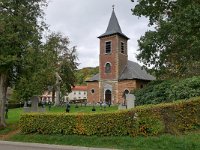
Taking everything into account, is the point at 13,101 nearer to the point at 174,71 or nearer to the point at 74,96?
the point at 174,71

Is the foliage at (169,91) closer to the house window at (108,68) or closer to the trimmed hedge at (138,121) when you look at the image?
the trimmed hedge at (138,121)

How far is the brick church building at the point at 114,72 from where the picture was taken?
55.9 metres

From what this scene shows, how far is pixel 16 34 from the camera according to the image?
803 inches

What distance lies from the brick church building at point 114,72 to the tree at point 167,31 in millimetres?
31923

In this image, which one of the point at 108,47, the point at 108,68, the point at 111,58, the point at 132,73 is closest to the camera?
the point at 132,73

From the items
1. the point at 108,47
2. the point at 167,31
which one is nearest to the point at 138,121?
the point at 167,31

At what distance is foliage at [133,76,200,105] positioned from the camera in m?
16.8

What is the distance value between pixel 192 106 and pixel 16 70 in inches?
537

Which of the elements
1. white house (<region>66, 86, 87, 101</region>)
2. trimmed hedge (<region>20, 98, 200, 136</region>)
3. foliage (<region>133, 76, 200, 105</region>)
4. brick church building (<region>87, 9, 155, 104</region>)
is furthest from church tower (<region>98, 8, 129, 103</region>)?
white house (<region>66, 86, 87, 101</region>)

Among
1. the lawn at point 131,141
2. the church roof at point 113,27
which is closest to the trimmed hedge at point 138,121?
the lawn at point 131,141

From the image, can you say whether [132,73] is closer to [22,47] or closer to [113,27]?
[113,27]

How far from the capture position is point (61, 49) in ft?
186

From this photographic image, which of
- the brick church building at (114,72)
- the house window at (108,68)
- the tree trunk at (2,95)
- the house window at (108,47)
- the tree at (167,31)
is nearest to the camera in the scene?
A: the tree at (167,31)

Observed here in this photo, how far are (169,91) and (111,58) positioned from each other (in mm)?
39957
